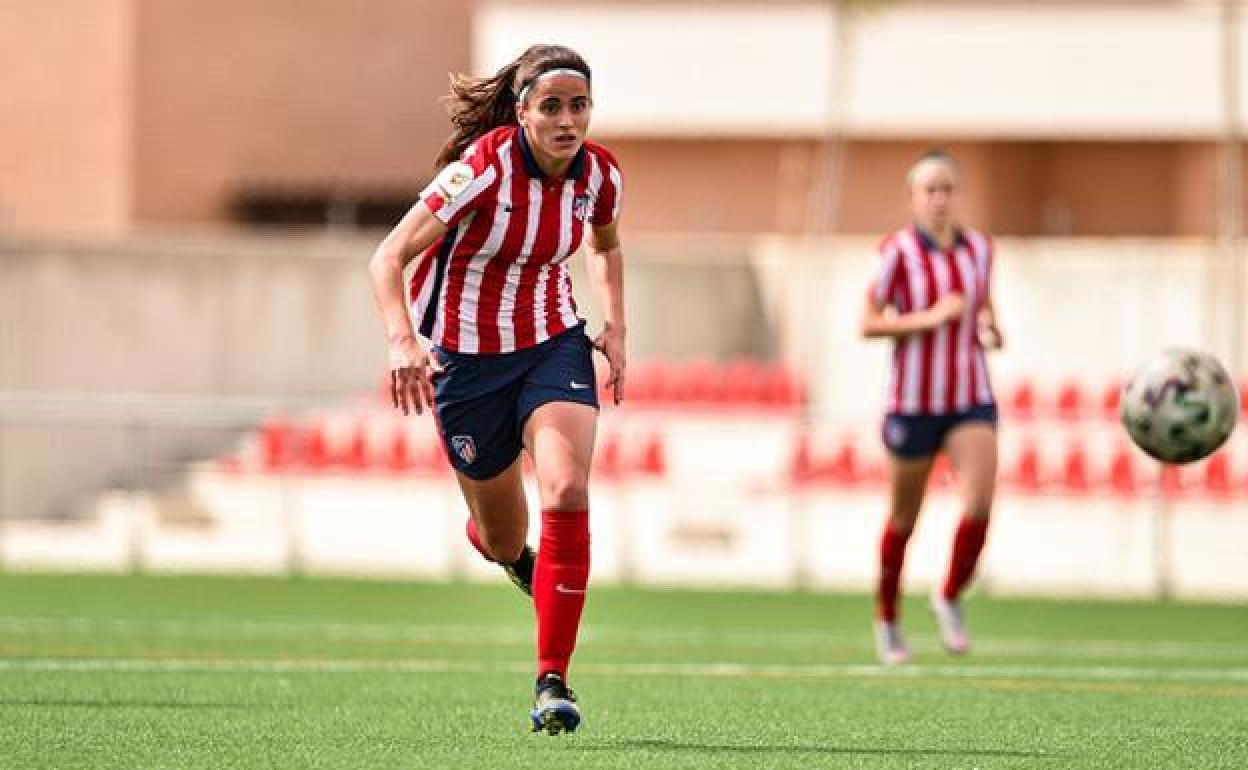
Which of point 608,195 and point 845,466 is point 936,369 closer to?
point 608,195

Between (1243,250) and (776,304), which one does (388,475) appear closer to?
(776,304)

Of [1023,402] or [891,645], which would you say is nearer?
[891,645]

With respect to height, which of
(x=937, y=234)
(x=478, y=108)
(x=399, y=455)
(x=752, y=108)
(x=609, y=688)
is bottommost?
(x=609, y=688)

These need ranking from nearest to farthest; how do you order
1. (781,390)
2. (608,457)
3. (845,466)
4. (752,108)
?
1. (845,466)
2. (608,457)
3. (781,390)
4. (752,108)

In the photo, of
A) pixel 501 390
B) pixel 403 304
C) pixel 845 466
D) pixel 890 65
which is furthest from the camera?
pixel 890 65

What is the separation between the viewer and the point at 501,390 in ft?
26.3

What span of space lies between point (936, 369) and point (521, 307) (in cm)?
360

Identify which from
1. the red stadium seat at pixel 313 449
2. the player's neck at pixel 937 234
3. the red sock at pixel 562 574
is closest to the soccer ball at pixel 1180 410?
the player's neck at pixel 937 234

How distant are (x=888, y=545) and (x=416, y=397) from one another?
4.56 m

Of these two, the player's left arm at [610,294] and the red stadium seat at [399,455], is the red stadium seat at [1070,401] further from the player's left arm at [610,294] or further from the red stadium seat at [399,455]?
the player's left arm at [610,294]

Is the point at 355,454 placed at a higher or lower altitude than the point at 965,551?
higher

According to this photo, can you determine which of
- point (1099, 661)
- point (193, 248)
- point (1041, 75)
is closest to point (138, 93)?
point (193, 248)

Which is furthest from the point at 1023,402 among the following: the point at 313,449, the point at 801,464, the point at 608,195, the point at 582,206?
the point at 582,206

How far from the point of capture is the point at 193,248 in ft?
80.9
